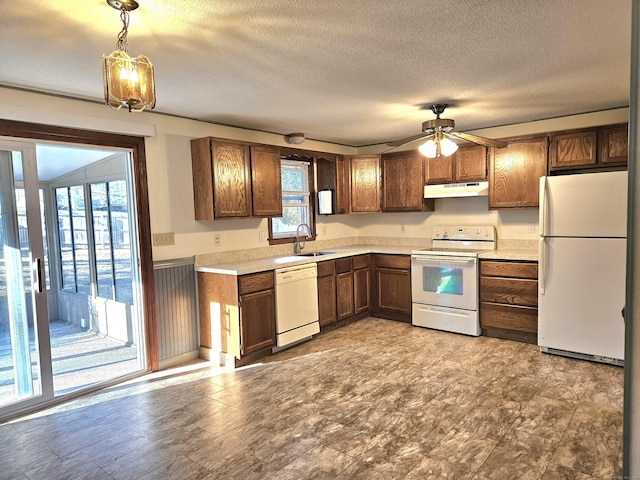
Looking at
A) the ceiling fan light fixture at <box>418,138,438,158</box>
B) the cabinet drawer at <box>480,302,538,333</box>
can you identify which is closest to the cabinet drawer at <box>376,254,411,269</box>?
the cabinet drawer at <box>480,302,538,333</box>

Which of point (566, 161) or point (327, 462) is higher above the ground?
point (566, 161)

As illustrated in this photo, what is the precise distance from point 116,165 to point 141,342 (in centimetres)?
186

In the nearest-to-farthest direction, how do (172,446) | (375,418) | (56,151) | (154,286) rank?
(172,446) < (375,418) < (154,286) < (56,151)

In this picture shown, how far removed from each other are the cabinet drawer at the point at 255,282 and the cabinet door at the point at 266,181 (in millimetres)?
680

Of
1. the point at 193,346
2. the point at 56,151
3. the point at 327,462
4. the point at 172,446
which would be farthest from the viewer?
the point at 56,151

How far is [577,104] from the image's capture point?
3.76m

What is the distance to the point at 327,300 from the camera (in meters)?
4.65

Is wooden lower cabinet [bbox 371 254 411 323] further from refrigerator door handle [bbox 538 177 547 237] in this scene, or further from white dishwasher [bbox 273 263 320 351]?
refrigerator door handle [bbox 538 177 547 237]

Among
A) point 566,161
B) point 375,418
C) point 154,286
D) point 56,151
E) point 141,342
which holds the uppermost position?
point 56,151

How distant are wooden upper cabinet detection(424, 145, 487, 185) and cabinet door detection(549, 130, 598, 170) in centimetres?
67

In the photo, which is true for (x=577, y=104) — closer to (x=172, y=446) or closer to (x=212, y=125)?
(x=212, y=125)

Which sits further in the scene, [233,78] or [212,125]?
[212,125]

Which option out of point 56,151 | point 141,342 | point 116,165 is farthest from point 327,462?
point 56,151

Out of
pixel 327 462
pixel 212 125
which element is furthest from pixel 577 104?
pixel 327 462
